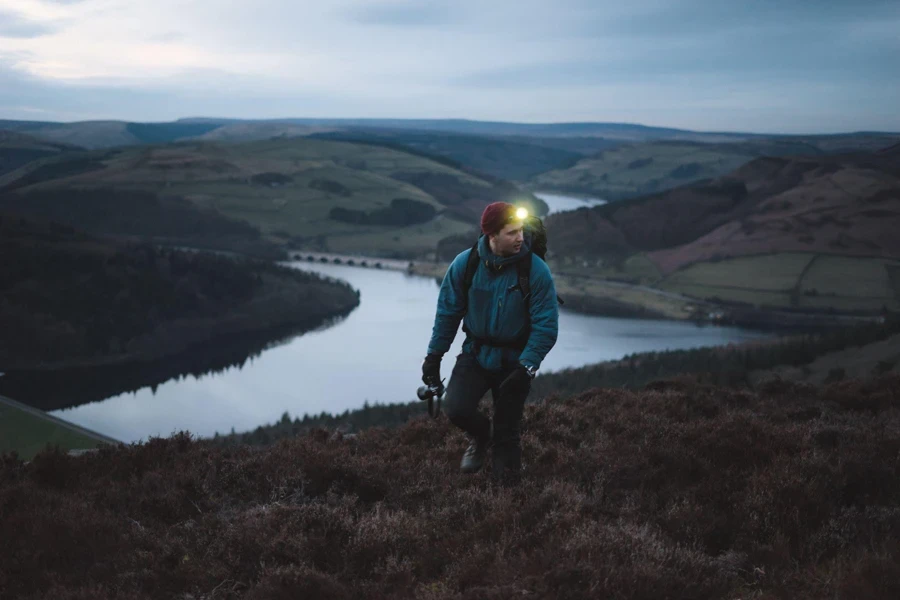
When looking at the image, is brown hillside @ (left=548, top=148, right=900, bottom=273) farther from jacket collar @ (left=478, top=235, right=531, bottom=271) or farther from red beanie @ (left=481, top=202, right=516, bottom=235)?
red beanie @ (left=481, top=202, right=516, bottom=235)

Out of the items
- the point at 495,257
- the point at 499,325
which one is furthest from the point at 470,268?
the point at 499,325

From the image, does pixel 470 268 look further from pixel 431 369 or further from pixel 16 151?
pixel 16 151

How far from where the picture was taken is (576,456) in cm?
950

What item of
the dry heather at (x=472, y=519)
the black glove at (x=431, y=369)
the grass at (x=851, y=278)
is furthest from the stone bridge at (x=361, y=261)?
the black glove at (x=431, y=369)

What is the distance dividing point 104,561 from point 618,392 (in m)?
9.59

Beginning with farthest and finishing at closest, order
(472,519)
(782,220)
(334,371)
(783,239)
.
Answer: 1. (782,220)
2. (783,239)
3. (334,371)
4. (472,519)

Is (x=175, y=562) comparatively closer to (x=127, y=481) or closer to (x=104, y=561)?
(x=104, y=561)

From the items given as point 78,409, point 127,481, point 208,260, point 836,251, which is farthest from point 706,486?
point 208,260

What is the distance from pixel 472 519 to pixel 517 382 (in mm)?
1619

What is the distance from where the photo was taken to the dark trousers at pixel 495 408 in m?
8.38

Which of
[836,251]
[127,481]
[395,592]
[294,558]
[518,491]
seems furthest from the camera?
[836,251]

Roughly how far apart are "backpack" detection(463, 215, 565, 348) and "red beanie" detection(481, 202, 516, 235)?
0.27 metres

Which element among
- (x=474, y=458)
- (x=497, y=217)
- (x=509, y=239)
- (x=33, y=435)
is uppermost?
(x=497, y=217)

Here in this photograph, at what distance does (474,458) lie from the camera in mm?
8930
